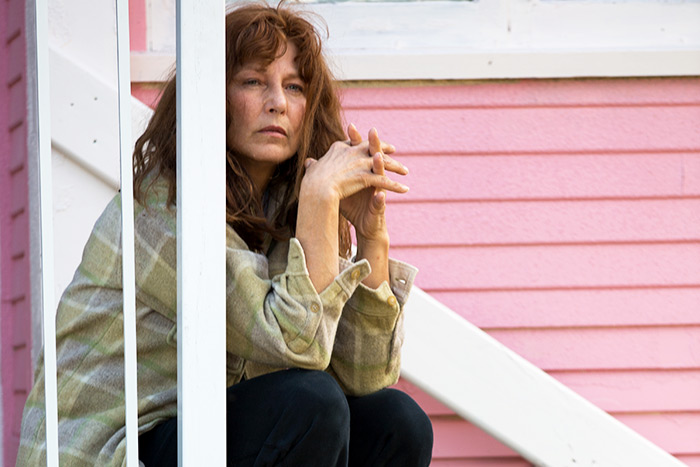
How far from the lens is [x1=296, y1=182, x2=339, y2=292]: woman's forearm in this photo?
1202mm

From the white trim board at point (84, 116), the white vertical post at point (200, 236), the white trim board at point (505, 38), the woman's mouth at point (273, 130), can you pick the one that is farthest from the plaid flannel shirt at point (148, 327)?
the white trim board at point (505, 38)

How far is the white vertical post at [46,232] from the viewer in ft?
3.38

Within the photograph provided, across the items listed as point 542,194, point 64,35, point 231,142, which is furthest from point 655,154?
point 64,35

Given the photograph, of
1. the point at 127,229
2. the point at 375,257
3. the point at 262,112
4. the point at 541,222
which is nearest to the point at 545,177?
the point at 541,222

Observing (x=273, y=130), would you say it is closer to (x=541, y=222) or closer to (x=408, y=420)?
(x=408, y=420)

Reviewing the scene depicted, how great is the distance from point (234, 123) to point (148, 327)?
15.3 inches

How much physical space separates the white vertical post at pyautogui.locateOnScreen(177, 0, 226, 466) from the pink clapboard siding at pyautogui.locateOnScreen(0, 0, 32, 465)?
1.36 metres

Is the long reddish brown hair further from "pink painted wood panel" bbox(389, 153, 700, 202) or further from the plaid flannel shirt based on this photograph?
"pink painted wood panel" bbox(389, 153, 700, 202)

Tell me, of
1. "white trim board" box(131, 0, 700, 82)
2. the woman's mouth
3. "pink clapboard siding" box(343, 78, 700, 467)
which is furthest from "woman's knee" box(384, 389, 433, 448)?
"white trim board" box(131, 0, 700, 82)

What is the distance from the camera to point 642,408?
227 cm

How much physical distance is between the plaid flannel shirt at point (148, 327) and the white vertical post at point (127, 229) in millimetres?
165

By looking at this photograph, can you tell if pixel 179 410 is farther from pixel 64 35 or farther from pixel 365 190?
pixel 64 35

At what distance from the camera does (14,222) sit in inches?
90.8

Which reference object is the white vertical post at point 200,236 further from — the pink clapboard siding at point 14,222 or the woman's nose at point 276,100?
the pink clapboard siding at point 14,222
